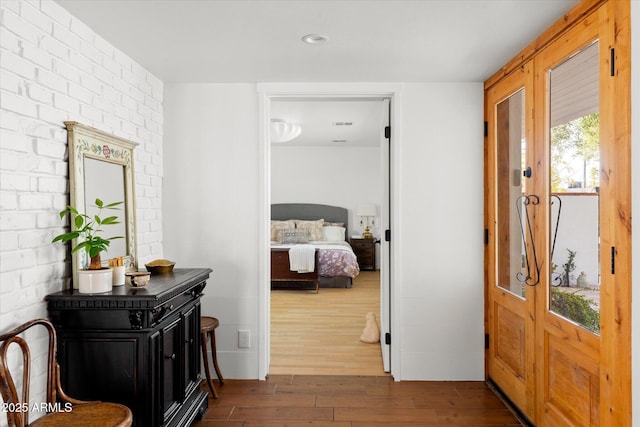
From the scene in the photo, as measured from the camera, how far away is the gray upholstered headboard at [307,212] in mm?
8852

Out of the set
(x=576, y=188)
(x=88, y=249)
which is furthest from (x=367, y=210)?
(x=88, y=249)

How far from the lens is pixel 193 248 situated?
11.6 feet

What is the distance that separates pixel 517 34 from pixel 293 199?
6.64 m

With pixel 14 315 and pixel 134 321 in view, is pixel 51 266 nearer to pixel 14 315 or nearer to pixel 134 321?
pixel 14 315

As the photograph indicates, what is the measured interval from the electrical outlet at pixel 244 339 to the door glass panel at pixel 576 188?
83.7 inches

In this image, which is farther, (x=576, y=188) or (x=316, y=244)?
(x=316, y=244)

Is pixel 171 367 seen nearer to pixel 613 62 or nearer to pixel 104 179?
pixel 104 179

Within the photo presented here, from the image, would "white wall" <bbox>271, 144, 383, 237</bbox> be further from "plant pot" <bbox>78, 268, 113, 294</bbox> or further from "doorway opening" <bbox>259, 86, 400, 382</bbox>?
"plant pot" <bbox>78, 268, 113, 294</bbox>

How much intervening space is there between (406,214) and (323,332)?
184 centimetres

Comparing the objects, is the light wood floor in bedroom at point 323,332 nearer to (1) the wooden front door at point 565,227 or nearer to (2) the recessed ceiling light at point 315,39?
(1) the wooden front door at point 565,227

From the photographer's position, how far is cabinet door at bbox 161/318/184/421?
2328 millimetres

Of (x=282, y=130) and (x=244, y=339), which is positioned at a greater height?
(x=282, y=130)

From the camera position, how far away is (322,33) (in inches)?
99.7

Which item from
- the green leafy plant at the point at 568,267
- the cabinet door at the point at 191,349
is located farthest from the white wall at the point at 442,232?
the cabinet door at the point at 191,349
